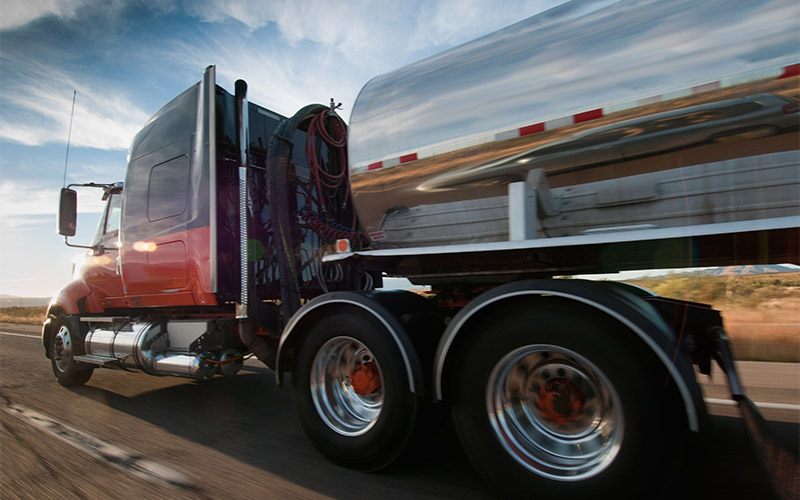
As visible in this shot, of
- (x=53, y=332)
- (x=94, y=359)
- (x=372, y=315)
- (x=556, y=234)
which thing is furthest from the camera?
(x=53, y=332)

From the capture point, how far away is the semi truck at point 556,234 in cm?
192

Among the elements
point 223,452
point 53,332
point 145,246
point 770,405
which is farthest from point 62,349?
point 770,405

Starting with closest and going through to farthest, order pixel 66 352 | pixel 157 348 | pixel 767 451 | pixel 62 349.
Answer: pixel 767 451, pixel 157 348, pixel 66 352, pixel 62 349

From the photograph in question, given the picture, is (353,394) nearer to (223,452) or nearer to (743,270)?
(223,452)

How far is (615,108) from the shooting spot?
86.1 inches

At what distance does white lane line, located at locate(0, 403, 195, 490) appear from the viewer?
2734 millimetres

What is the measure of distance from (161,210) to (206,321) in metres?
1.26

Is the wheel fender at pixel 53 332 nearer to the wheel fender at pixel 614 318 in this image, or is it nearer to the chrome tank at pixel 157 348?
the chrome tank at pixel 157 348

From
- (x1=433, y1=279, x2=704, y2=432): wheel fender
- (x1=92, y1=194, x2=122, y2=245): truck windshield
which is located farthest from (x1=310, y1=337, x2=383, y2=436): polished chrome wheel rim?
(x1=92, y1=194, x2=122, y2=245): truck windshield

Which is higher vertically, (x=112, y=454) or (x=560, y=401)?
(x=560, y=401)

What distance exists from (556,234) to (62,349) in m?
6.48

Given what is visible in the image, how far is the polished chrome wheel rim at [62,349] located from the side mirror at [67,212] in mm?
1370

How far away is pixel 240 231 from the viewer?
4004 millimetres

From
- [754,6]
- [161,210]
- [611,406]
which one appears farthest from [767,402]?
[161,210]
